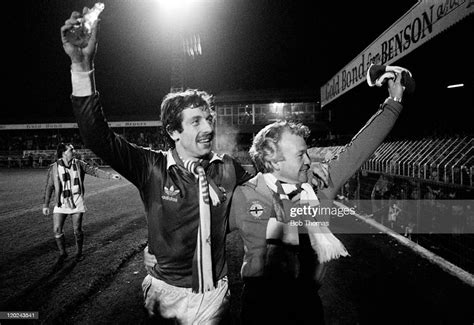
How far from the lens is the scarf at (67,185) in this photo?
17.6 feet

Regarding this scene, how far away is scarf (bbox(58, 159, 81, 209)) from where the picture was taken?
211 inches

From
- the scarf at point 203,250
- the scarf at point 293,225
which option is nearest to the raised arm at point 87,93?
the scarf at point 203,250

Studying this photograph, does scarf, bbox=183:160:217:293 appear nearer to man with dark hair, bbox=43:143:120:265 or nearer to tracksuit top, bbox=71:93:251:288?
tracksuit top, bbox=71:93:251:288

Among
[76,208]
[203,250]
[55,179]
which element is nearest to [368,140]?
[203,250]

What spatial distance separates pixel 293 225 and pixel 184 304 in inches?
31.7

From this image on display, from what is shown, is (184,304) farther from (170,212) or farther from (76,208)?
(76,208)

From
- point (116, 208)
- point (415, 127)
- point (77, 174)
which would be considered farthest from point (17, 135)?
point (415, 127)

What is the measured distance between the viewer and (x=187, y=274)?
1.77m

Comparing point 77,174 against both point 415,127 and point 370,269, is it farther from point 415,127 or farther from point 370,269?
point 415,127

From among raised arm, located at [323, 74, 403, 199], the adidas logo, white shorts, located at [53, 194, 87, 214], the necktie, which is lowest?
white shorts, located at [53, 194, 87, 214]

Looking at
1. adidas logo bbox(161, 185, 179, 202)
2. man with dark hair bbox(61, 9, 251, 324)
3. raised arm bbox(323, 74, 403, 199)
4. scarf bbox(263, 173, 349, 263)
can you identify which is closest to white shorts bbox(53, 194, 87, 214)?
man with dark hair bbox(61, 9, 251, 324)

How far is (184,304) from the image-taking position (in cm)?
173

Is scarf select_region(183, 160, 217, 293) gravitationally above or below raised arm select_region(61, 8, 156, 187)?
below

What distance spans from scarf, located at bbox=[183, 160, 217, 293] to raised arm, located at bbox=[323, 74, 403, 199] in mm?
876
